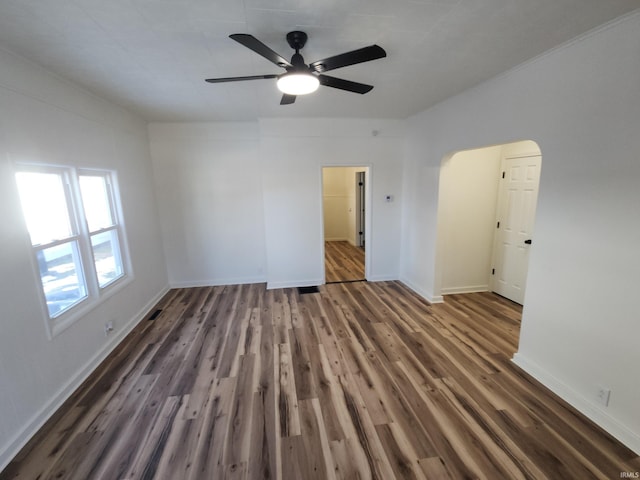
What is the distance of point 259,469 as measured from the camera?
1.70 m

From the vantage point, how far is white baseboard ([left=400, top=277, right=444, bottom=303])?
4023mm

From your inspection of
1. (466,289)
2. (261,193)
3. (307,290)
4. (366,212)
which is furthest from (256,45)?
(466,289)

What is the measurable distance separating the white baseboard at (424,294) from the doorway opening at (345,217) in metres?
1.28

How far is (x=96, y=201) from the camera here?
3.15 m

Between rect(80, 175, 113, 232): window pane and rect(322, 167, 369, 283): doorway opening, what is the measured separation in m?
3.84

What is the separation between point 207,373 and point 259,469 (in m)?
1.13

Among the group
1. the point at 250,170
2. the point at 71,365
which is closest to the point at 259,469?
the point at 71,365

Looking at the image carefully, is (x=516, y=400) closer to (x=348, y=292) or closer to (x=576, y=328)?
→ (x=576, y=328)

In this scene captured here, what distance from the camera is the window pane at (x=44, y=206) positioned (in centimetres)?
220

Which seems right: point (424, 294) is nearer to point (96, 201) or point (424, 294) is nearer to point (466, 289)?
point (466, 289)

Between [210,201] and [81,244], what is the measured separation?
2079mm

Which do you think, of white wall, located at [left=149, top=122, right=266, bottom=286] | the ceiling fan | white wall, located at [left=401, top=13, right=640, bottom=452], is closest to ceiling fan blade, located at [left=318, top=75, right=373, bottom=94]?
the ceiling fan

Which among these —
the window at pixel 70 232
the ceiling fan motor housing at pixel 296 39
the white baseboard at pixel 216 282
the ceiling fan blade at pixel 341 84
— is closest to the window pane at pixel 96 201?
the window at pixel 70 232

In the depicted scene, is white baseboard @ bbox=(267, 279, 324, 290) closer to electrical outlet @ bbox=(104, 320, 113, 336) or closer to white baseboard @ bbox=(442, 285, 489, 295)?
white baseboard @ bbox=(442, 285, 489, 295)
